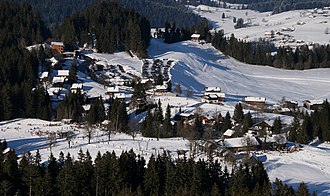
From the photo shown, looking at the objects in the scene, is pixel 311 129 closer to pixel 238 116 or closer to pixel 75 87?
pixel 238 116

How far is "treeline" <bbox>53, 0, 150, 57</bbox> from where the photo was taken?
64000 mm

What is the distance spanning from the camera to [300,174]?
30.9 metres

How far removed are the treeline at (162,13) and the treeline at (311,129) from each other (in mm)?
92981

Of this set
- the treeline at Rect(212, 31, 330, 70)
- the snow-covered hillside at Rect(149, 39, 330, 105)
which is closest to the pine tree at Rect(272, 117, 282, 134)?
the snow-covered hillside at Rect(149, 39, 330, 105)

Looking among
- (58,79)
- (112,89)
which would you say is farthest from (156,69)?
(58,79)

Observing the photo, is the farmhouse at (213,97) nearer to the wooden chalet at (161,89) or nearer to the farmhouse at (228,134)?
the wooden chalet at (161,89)

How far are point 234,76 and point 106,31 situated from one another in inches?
642

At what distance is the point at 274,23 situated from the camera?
128m

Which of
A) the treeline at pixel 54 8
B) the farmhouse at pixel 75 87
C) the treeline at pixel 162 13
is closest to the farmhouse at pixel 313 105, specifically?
the farmhouse at pixel 75 87

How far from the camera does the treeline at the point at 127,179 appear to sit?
24734 mm

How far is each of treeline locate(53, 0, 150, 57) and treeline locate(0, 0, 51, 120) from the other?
371 centimetres

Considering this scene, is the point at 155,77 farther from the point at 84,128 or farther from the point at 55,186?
the point at 55,186

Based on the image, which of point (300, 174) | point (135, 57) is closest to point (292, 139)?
point (300, 174)

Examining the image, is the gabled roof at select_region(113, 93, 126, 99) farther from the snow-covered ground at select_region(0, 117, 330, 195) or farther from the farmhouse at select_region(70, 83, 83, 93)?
the snow-covered ground at select_region(0, 117, 330, 195)
